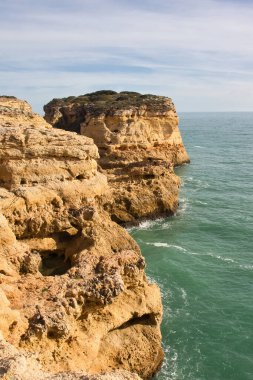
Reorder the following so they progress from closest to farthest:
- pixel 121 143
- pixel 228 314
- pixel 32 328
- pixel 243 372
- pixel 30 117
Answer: pixel 32 328 < pixel 243 372 < pixel 228 314 < pixel 30 117 < pixel 121 143

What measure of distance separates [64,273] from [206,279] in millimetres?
13706

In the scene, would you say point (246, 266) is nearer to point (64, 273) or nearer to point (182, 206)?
point (182, 206)

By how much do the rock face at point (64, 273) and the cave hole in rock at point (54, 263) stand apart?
2.1 inches

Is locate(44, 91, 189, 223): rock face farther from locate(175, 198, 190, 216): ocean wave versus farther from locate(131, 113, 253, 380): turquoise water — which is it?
locate(131, 113, 253, 380): turquoise water

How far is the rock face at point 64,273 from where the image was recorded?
44.2 feet

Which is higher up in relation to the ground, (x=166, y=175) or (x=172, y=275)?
(x=166, y=175)

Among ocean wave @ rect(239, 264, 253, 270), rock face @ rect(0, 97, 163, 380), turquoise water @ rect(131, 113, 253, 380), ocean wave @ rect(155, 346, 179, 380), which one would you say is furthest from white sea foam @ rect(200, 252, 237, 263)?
ocean wave @ rect(155, 346, 179, 380)

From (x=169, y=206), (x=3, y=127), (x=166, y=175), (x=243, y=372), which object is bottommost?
(x=243, y=372)

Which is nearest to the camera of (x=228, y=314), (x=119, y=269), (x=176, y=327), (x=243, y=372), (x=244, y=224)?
(x=119, y=269)

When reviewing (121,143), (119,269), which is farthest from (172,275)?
(121,143)

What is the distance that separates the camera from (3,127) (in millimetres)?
23922

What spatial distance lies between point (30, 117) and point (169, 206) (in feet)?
61.1

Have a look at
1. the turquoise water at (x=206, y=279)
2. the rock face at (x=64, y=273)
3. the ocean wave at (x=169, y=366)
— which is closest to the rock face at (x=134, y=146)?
the turquoise water at (x=206, y=279)

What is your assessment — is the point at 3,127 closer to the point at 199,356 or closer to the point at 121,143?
the point at 199,356
